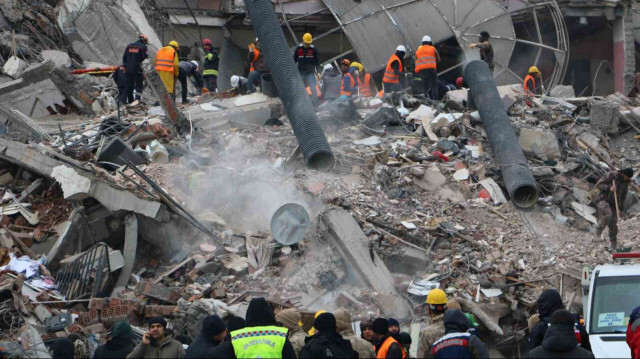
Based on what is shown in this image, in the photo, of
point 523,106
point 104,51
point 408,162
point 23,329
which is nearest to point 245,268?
point 23,329

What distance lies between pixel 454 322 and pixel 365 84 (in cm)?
1291

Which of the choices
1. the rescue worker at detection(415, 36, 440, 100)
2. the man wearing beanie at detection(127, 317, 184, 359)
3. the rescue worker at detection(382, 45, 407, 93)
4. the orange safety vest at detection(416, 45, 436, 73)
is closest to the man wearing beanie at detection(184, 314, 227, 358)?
the man wearing beanie at detection(127, 317, 184, 359)

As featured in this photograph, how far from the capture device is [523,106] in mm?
14062

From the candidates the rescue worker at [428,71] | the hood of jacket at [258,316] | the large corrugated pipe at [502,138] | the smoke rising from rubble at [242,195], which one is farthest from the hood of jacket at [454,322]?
the rescue worker at [428,71]

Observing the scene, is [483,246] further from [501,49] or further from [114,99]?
[501,49]

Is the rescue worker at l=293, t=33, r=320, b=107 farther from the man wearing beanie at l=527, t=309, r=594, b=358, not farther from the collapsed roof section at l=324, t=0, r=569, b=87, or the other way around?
the man wearing beanie at l=527, t=309, r=594, b=358

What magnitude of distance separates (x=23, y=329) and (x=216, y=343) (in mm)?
3297

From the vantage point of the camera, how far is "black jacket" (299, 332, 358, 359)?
5.31 meters

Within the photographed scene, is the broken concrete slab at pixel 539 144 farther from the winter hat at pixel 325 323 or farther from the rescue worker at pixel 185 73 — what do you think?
the winter hat at pixel 325 323

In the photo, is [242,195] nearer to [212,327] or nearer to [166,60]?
[166,60]

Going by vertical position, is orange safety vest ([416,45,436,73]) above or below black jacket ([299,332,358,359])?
above

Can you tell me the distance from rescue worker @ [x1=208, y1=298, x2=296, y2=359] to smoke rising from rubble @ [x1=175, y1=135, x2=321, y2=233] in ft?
16.6

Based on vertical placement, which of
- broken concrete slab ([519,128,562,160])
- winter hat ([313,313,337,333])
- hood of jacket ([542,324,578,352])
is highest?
winter hat ([313,313,337,333])

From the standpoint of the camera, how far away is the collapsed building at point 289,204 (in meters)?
8.98
